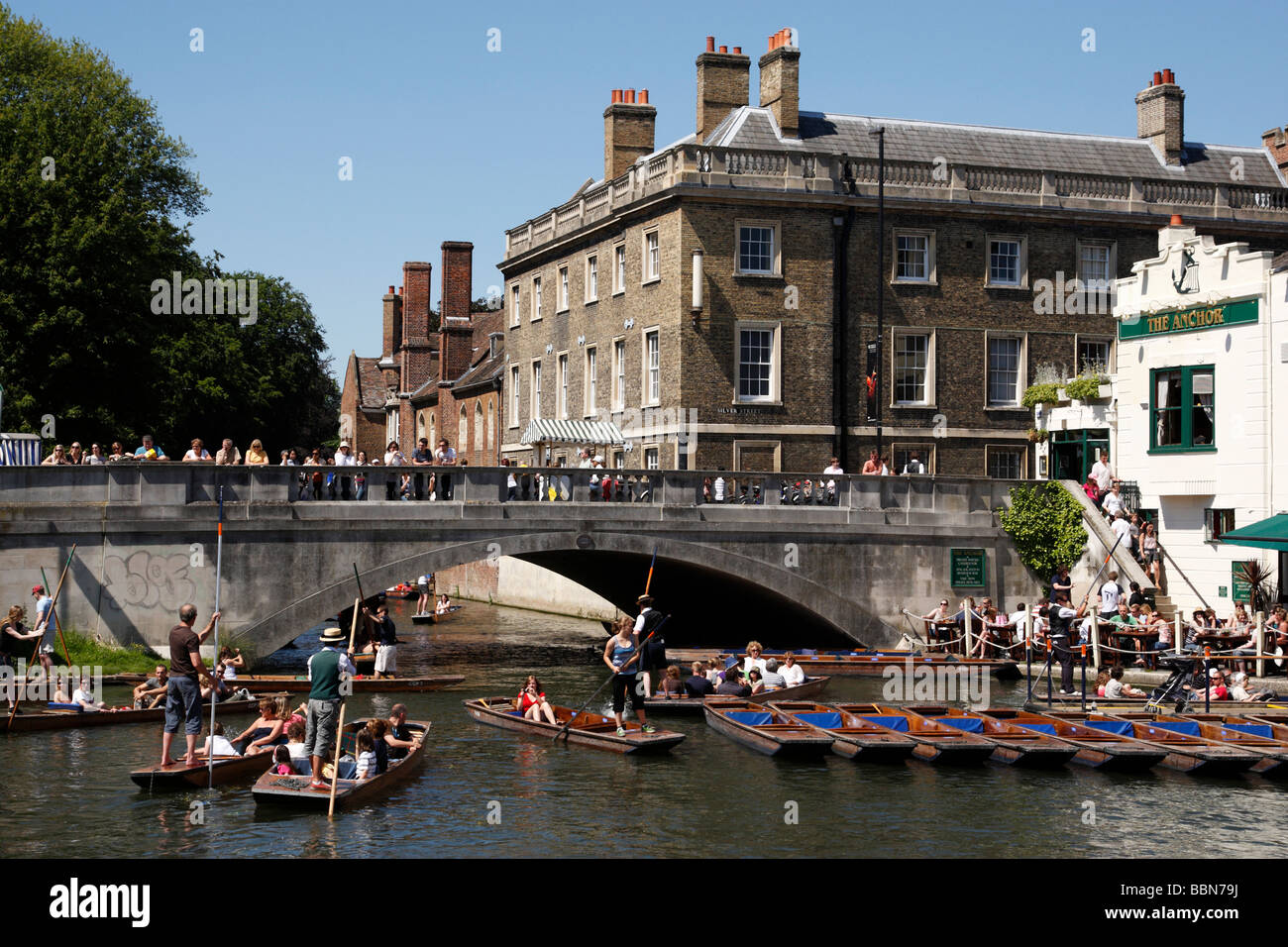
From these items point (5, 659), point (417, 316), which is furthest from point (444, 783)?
point (417, 316)

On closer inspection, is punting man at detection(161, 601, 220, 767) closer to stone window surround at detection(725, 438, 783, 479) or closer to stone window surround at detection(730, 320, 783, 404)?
stone window surround at detection(725, 438, 783, 479)

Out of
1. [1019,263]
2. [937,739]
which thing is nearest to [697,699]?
[937,739]

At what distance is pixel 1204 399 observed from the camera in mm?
32219

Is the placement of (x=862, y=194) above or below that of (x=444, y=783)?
above

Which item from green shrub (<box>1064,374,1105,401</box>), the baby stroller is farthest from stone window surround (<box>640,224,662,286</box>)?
the baby stroller

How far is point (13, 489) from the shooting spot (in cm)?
2730

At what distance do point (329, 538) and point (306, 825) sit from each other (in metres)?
12.4

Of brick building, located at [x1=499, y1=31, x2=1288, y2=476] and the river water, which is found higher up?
brick building, located at [x1=499, y1=31, x2=1288, y2=476]

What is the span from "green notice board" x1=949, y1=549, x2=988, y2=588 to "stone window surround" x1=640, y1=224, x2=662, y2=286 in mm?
11400

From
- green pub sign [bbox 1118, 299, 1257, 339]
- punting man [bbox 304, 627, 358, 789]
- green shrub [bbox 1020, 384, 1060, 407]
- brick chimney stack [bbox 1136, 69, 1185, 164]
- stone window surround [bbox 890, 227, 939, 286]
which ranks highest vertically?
brick chimney stack [bbox 1136, 69, 1185, 164]

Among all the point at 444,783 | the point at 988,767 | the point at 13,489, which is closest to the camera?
the point at 444,783

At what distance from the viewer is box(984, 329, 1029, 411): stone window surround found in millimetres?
40875

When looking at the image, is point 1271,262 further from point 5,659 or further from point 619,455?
point 5,659

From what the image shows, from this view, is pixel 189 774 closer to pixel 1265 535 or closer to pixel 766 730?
pixel 766 730
